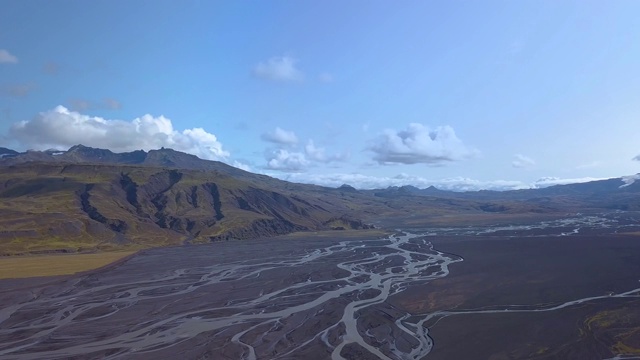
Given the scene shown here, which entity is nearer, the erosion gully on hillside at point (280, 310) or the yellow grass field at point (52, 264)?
the erosion gully on hillside at point (280, 310)

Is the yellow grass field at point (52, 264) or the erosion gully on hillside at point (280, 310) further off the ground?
the yellow grass field at point (52, 264)

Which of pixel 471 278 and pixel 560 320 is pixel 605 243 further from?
pixel 560 320

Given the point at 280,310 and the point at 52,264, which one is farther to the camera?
the point at 52,264

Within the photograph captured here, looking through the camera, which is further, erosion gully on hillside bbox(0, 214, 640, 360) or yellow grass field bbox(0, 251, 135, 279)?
yellow grass field bbox(0, 251, 135, 279)

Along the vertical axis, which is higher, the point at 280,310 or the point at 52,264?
the point at 52,264

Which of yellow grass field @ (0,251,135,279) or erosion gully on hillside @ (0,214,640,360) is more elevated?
yellow grass field @ (0,251,135,279)
